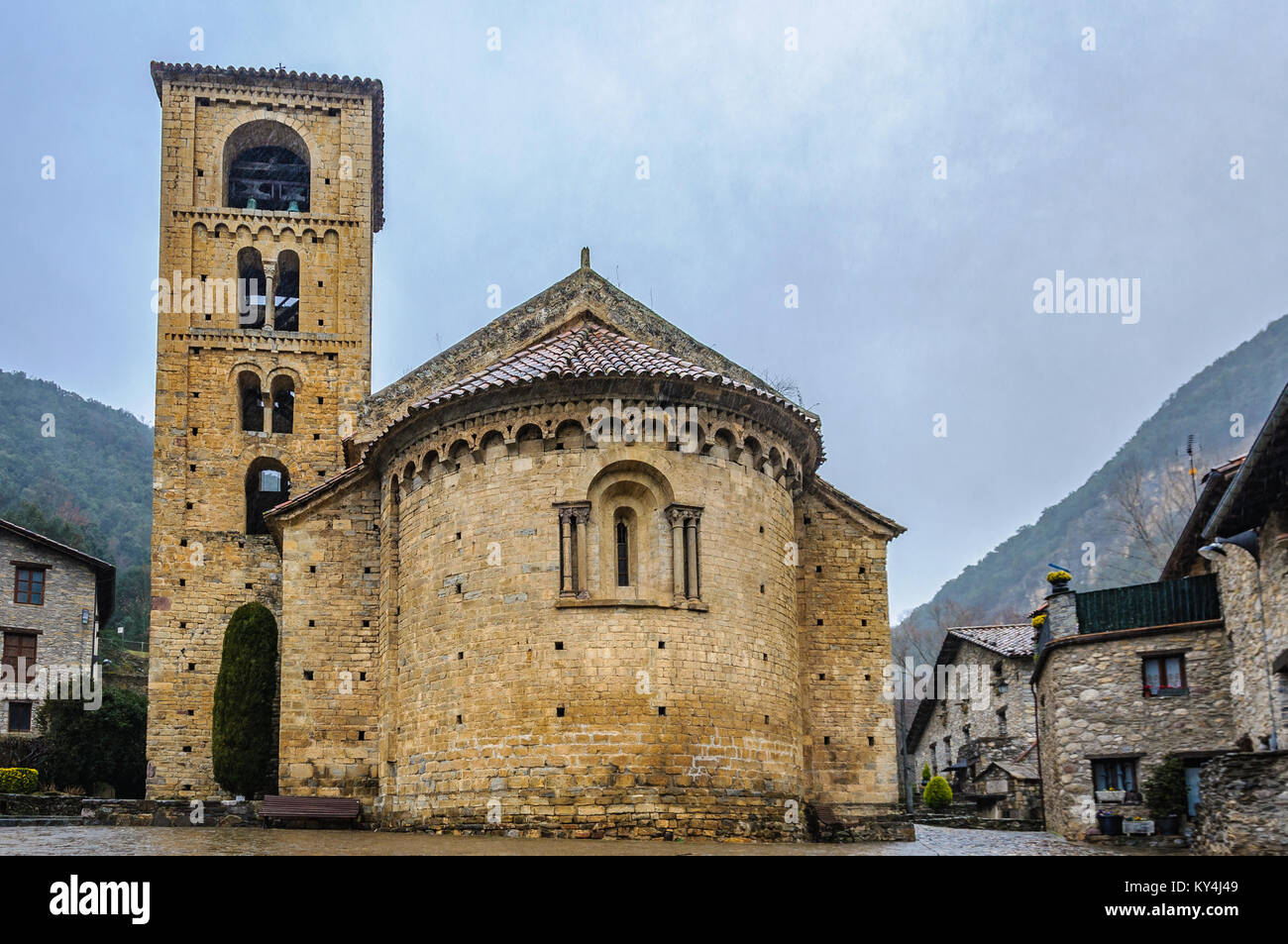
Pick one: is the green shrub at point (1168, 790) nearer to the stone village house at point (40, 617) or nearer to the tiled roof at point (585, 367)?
the tiled roof at point (585, 367)

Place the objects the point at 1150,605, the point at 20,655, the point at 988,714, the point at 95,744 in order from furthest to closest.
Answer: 1. the point at 20,655
2. the point at 988,714
3. the point at 95,744
4. the point at 1150,605

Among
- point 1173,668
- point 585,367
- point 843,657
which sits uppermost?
point 585,367

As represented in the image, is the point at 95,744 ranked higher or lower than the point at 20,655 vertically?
lower

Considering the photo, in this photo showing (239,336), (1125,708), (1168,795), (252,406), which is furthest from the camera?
(252,406)

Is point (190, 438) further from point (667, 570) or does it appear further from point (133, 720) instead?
point (667, 570)

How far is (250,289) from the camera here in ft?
101

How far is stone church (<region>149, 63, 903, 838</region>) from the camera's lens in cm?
1764

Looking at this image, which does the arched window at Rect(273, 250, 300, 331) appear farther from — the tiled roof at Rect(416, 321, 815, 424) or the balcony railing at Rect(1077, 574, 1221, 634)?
the balcony railing at Rect(1077, 574, 1221, 634)

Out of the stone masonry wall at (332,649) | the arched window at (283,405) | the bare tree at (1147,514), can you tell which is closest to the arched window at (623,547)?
the stone masonry wall at (332,649)

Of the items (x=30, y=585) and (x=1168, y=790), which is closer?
(x=1168, y=790)

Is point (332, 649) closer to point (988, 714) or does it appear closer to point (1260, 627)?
point (1260, 627)

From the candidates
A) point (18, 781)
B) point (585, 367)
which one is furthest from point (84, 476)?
point (585, 367)

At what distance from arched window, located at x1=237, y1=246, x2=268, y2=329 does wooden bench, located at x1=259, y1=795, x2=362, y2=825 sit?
1346 cm

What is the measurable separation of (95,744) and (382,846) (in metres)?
23.4
